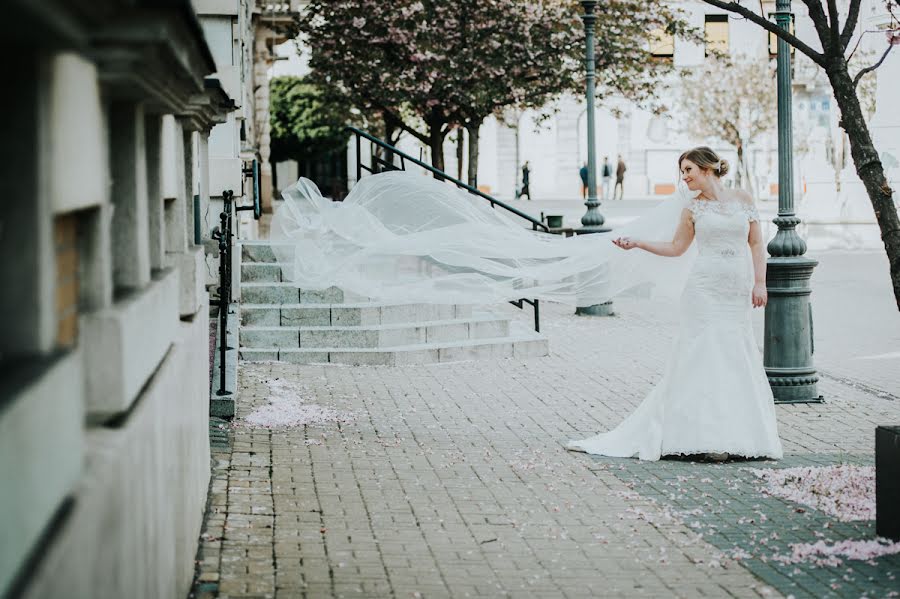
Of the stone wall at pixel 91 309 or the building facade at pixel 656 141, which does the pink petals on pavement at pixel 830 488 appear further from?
the building facade at pixel 656 141

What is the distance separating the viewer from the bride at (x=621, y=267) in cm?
883

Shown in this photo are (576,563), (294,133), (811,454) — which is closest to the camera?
(576,563)

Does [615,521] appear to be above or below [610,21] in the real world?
below

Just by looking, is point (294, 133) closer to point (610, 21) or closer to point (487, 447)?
point (610, 21)

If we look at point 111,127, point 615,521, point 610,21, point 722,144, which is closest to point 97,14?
point 111,127

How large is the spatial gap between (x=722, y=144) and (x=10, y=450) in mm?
63183

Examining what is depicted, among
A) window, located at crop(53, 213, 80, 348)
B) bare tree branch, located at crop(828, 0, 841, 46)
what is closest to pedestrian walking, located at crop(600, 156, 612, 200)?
bare tree branch, located at crop(828, 0, 841, 46)

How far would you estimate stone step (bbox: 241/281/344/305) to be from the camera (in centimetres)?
1390

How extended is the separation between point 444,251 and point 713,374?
3454 mm

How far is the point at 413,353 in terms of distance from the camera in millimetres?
13453

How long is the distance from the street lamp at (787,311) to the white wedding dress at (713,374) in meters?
2.43

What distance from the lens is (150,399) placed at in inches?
167

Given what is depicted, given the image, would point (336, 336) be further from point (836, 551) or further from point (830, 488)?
point (836, 551)

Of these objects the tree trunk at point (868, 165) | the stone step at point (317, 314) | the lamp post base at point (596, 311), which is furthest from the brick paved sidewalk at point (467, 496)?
the lamp post base at point (596, 311)
